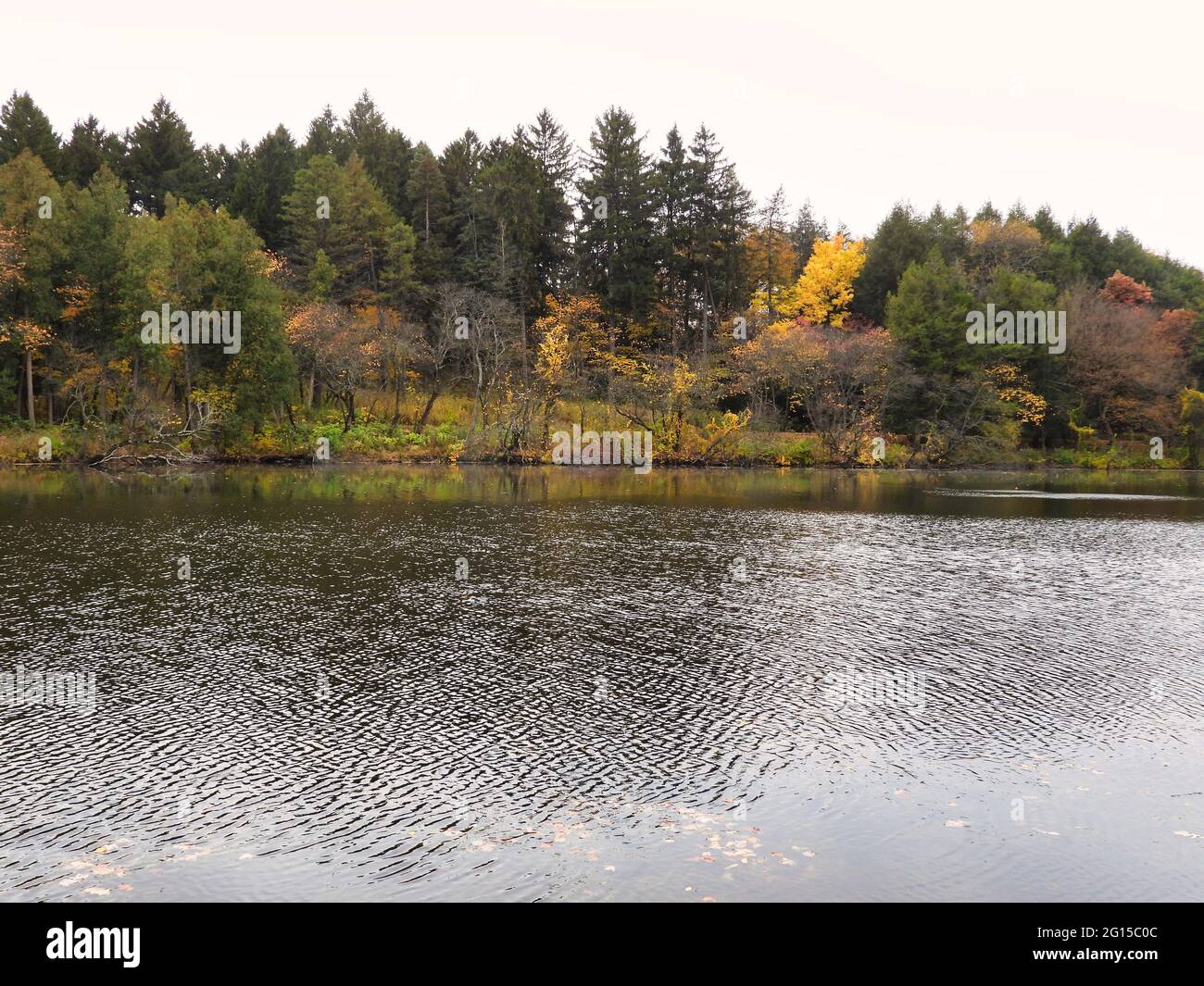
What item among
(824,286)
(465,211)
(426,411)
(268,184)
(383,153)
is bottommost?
(426,411)

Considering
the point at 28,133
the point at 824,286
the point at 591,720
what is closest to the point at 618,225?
the point at 824,286

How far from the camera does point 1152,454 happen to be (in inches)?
2677

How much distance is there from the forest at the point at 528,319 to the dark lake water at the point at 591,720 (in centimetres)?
→ 3276

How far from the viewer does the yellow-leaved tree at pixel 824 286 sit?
71.8m

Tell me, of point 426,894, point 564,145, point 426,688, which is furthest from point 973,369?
point 426,894

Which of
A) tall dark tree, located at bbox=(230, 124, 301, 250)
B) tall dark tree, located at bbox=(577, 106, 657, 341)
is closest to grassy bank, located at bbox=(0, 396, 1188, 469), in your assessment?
tall dark tree, located at bbox=(577, 106, 657, 341)

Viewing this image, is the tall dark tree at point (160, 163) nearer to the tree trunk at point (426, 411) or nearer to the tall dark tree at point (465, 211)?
the tall dark tree at point (465, 211)

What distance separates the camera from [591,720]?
425 inches

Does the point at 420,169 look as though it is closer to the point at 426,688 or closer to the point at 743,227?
the point at 743,227

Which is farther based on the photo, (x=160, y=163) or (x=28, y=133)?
(x=160, y=163)

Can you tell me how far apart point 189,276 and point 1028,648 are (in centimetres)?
5253

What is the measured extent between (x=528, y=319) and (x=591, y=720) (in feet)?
199

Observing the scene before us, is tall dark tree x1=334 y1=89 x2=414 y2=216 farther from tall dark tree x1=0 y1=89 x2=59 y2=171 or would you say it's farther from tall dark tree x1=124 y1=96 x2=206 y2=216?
tall dark tree x1=0 y1=89 x2=59 y2=171

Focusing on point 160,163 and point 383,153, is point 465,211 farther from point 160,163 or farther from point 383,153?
point 160,163
